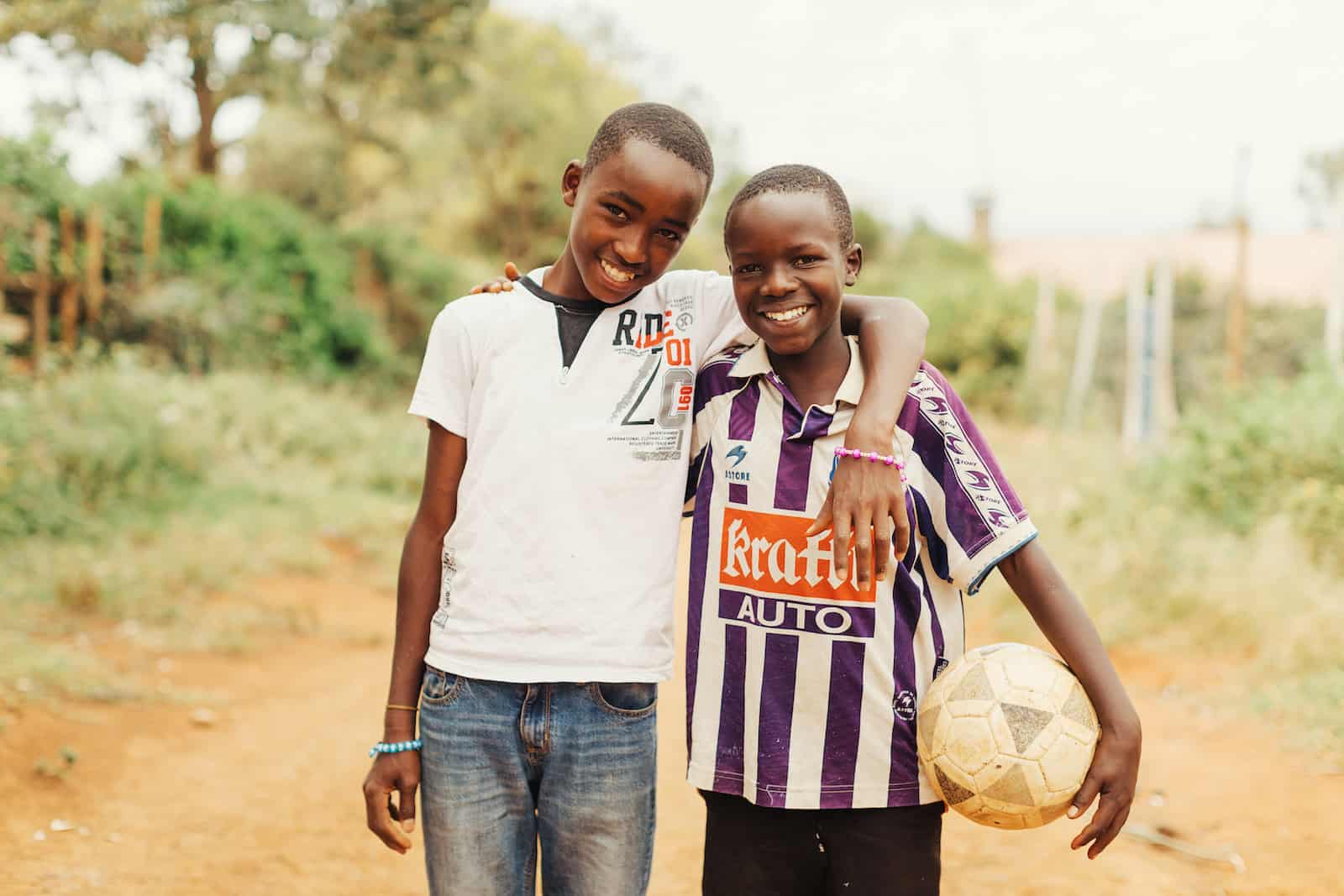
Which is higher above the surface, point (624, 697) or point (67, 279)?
point (67, 279)

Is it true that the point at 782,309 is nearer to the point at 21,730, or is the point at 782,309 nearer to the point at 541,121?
the point at 21,730

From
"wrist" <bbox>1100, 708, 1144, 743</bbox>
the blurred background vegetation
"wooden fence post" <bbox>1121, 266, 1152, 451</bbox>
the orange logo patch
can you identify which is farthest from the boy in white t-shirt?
"wooden fence post" <bbox>1121, 266, 1152, 451</bbox>

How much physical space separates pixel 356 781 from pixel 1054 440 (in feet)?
26.5

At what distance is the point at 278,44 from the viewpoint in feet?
47.5

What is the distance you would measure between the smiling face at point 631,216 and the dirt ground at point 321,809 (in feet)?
7.51

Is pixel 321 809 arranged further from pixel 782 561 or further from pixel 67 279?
pixel 67 279

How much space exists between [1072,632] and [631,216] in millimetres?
1039

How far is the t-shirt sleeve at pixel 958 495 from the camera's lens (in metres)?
1.84

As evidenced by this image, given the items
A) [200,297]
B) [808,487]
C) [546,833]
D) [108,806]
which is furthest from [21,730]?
[200,297]

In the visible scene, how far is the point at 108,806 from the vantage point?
3939 millimetres

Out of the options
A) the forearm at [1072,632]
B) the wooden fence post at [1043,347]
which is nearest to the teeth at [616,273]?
the forearm at [1072,632]

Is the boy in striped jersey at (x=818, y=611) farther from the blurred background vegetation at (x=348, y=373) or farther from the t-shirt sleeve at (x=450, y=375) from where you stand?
the blurred background vegetation at (x=348, y=373)

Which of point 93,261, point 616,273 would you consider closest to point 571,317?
point 616,273

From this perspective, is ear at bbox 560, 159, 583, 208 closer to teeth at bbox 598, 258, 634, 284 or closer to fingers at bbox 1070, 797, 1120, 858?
teeth at bbox 598, 258, 634, 284
